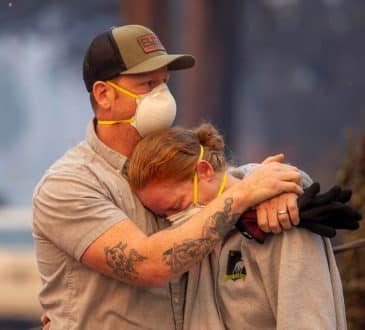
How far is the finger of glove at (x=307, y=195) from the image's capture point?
143 inches

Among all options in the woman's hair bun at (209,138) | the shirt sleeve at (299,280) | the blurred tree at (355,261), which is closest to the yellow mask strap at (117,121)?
the woman's hair bun at (209,138)

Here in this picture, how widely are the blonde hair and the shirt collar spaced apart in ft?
0.29

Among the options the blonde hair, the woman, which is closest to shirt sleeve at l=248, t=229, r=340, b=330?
the woman

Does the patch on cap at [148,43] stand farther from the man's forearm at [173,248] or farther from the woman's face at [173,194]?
the man's forearm at [173,248]

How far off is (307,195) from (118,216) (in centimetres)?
63

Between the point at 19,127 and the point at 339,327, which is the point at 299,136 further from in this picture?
the point at 339,327

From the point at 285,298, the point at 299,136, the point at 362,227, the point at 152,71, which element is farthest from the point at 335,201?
the point at 299,136

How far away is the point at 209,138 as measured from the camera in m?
3.94

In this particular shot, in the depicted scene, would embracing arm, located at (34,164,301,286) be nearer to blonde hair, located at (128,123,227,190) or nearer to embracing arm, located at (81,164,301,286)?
embracing arm, located at (81,164,301,286)

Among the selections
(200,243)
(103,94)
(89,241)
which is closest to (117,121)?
(103,94)

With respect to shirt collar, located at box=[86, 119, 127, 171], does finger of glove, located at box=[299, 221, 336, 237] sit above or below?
below

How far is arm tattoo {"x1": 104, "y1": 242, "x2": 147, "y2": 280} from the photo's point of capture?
147 inches

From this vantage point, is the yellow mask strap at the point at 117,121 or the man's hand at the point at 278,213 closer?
the man's hand at the point at 278,213

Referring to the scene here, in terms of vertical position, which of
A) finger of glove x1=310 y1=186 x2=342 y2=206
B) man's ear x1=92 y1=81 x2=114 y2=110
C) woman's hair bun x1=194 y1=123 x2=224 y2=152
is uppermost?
man's ear x1=92 y1=81 x2=114 y2=110
